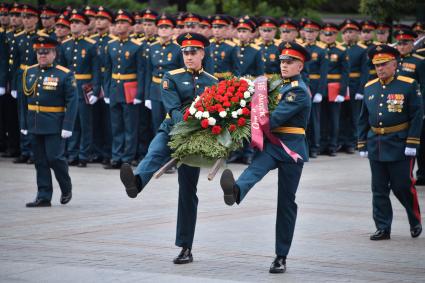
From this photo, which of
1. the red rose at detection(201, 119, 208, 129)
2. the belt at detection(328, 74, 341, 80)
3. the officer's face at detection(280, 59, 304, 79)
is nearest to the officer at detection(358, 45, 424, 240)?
the officer's face at detection(280, 59, 304, 79)

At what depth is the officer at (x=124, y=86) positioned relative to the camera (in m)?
19.0

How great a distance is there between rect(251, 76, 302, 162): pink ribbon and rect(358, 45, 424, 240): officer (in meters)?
2.31

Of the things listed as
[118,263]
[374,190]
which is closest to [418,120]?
[374,190]

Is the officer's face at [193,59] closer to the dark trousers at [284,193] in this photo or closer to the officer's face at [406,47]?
the dark trousers at [284,193]

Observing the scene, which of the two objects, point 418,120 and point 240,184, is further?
point 418,120

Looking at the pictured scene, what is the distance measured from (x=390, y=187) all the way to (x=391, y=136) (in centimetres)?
60

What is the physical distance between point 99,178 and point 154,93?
185 centimetres

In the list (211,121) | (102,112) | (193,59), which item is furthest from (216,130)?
(102,112)

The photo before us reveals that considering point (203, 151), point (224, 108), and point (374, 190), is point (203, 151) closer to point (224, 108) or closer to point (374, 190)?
point (224, 108)

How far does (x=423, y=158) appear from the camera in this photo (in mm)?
16969

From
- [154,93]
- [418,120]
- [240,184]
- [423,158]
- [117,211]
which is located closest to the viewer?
[240,184]

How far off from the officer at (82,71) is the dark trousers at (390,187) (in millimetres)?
7926

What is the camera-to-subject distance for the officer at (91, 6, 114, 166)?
19.5m

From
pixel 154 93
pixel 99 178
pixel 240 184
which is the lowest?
pixel 99 178
